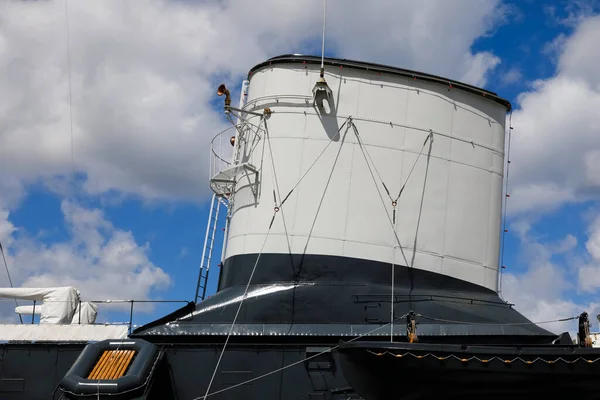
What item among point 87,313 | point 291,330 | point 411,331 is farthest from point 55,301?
point 411,331

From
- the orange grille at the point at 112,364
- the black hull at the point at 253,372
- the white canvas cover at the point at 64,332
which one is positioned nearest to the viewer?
the orange grille at the point at 112,364

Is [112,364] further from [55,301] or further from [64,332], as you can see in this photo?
[55,301]

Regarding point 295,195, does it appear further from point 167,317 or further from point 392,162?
point 167,317

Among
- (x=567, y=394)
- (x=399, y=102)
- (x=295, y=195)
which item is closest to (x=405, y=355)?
(x=567, y=394)

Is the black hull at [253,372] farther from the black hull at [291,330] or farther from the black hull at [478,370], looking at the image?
A: the black hull at [478,370]

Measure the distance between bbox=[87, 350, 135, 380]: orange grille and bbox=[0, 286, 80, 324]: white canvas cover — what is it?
3.69m

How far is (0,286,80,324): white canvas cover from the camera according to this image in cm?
1447

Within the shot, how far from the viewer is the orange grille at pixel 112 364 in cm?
1076

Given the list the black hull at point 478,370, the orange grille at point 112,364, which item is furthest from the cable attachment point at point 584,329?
the orange grille at point 112,364

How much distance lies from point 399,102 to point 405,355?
19.2 ft

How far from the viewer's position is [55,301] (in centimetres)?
1455

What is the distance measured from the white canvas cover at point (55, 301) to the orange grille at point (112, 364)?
3.69 m

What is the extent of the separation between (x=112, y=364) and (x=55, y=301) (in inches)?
167

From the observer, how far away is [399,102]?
1338cm
